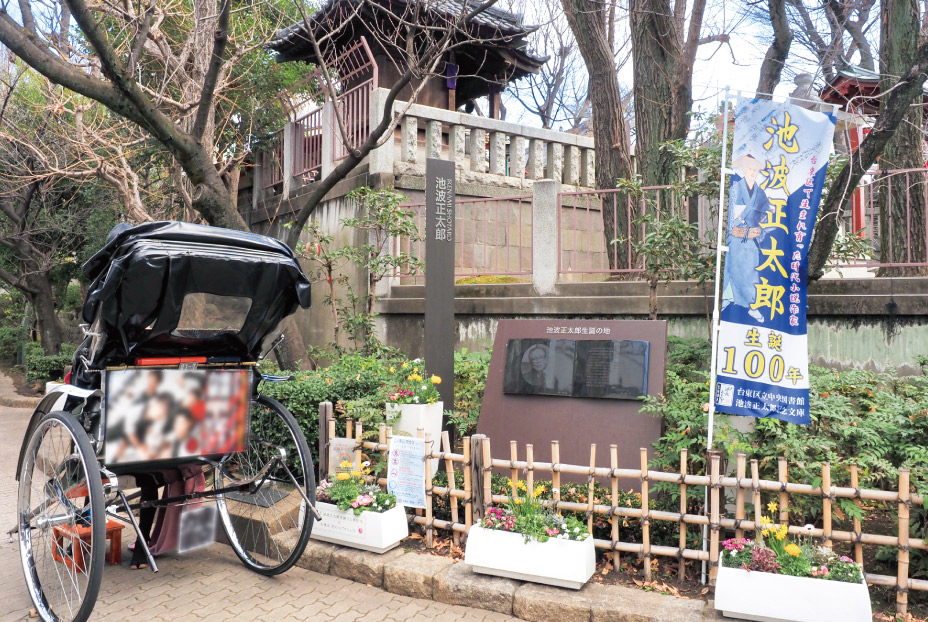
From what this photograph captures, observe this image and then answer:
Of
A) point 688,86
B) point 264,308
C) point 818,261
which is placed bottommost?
point 264,308

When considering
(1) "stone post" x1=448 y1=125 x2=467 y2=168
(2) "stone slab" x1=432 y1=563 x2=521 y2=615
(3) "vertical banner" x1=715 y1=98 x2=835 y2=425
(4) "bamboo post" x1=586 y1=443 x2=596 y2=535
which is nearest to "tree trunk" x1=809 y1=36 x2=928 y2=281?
(3) "vertical banner" x1=715 y1=98 x2=835 y2=425

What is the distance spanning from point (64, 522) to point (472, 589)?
2.83 m

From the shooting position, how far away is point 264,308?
507 centimetres

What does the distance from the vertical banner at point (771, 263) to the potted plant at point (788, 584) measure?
3.21 feet

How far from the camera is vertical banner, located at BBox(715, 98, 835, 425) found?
4.61 m

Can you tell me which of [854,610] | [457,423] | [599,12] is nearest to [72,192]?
[599,12]

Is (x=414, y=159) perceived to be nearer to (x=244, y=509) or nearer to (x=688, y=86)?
(x=688, y=86)

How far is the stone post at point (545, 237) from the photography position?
347 inches

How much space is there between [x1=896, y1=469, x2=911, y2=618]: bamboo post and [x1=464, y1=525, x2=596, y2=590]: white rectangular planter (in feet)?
5.94

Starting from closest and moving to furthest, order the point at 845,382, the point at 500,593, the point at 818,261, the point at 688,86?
the point at 500,593 → the point at 845,382 → the point at 818,261 → the point at 688,86

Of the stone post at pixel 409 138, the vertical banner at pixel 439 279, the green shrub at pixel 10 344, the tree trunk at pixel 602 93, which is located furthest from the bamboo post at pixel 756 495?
the green shrub at pixel 10 344

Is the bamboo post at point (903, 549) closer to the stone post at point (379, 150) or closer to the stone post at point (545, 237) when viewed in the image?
the stone post at point (545, 237)

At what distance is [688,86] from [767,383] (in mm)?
6703

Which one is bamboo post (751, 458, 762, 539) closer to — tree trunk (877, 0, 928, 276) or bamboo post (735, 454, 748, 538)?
bamboo post (735, 454, 748, 538)
